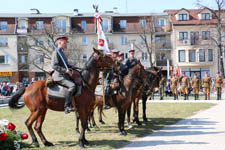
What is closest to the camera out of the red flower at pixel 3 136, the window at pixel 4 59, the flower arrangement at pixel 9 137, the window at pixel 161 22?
the red flower at pixel 3 136

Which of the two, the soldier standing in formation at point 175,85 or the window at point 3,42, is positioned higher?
the window at point 3,42

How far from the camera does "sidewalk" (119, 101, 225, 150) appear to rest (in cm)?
814

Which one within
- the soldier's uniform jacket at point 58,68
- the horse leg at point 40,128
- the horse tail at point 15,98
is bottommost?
the horse leg at point 40,128

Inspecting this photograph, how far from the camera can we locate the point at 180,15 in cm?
5175

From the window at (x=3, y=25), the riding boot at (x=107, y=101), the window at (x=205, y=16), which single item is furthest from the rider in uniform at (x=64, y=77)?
the window at (x=3, y=25)

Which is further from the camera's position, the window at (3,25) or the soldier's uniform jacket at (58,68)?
the window at (3,25)

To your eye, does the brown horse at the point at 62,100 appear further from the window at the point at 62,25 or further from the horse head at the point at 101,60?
the window at the point at 62,25

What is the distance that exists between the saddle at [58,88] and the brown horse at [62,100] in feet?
0.49

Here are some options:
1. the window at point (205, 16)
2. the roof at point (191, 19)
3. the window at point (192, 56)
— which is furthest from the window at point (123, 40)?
the window at point (205, 16)

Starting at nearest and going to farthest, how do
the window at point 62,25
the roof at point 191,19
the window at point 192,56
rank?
the roof at point 191,19
the window at point 192,56
the window at point 62,25

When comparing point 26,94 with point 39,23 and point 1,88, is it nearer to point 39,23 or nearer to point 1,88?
point 1,88

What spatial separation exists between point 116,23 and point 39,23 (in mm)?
14114

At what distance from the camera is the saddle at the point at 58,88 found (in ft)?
27.8

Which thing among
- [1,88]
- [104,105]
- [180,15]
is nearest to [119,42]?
[180,15]
